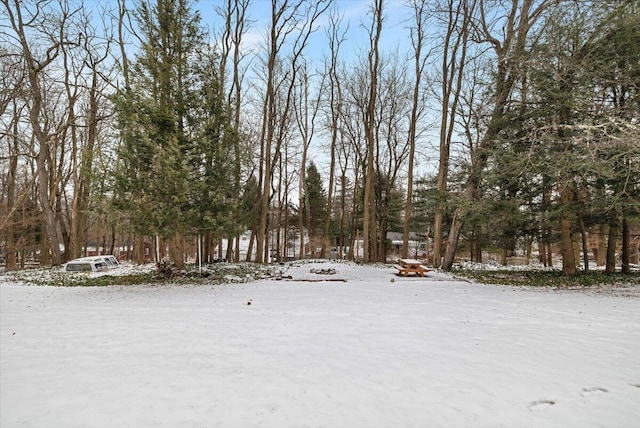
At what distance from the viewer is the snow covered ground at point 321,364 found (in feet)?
9.05

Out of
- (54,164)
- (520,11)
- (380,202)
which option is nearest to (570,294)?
(520,11)

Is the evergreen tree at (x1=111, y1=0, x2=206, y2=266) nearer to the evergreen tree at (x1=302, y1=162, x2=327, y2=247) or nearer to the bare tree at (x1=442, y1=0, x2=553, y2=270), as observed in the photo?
the bare tree at (x1=442, y1=0, x2=553, y2=270)

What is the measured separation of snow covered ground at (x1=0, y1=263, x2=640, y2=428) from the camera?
9.05 ft

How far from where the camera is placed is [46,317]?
6016 millimetres

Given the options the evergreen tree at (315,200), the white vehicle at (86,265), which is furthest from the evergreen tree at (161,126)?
the evergreen tree at (315,200)

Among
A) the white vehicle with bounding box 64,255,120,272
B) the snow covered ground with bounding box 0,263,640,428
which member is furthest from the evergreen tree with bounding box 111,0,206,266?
the white vehicle with bounding box 64,255,120,272

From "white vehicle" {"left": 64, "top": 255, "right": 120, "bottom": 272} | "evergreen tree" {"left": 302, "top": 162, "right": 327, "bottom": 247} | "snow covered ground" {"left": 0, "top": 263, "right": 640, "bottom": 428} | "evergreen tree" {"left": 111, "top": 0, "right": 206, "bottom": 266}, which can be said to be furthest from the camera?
"evergreen tree" {"left": 302, "top": 162, "right": 327, "bottom": 247}

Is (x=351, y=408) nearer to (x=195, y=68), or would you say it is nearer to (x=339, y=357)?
(x=339, y=357)

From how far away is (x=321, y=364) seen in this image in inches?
147

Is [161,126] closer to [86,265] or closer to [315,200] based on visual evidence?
[86,265]

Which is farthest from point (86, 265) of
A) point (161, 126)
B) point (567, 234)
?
point (567, 234)

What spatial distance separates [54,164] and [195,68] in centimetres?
1456

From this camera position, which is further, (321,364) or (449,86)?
(449,86)

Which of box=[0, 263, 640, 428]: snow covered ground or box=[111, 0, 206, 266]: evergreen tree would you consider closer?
box=[0, 263, 640, 428]: snow covered ground
